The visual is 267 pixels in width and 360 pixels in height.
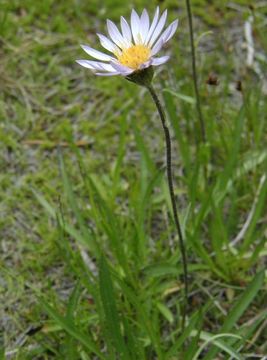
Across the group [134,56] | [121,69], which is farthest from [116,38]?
[121,69]

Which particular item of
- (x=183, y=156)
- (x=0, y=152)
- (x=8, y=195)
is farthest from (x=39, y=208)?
(x=183, y=156)

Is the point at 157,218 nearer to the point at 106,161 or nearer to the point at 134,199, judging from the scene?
the point at 134,199

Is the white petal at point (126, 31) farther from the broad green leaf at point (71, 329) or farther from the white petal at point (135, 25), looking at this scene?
the broad green leaf at point (71, 329)

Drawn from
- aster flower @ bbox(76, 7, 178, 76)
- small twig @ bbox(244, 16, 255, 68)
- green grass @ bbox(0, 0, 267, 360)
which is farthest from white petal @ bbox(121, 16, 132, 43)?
small twig @ bbox(244, 16, 255, 68)

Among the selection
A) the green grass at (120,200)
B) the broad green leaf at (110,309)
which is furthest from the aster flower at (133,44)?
the broad green leaf at (110,309)

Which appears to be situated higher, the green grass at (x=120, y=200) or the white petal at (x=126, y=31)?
the white petal at (x=126, y=31)

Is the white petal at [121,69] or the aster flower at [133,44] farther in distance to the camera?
the aster flower at [133,44]
